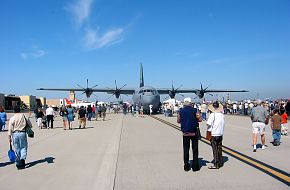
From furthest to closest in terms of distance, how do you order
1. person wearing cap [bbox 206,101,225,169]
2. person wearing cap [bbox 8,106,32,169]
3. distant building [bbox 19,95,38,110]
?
distant building [bbox 19,95,38,110]
person wearing cap [bbox 8,106,32,169]
person wearing cap [bbox 206,101,225,169]

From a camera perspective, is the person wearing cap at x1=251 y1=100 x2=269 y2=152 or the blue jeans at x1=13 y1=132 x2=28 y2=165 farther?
the person wearing cap at x1=251 y1=100 x2=269 y2=152

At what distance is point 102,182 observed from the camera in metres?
6.68

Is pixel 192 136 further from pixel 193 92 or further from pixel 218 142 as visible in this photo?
pixel 193 92

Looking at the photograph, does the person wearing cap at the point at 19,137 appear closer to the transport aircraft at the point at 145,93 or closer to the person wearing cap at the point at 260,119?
the person wearing cap at the point at 260,119

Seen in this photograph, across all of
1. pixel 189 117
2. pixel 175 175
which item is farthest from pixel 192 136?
pixel 175 175

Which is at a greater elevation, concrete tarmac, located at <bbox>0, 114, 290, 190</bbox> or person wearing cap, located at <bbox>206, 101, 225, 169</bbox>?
person wearing cap, located at <bbox>206, 101, 225, 169</bbox>

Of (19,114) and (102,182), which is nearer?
(102,182)

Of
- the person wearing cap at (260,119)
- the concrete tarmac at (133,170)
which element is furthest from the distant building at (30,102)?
the person wearing cap at (260,119)

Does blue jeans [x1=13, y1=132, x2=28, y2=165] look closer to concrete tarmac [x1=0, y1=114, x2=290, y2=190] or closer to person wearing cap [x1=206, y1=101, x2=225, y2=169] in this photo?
concrete tarmac [x1=0, y1=114, x2=290, y2=190]

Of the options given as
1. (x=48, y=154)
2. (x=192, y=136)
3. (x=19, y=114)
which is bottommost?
(x=48, y=154)

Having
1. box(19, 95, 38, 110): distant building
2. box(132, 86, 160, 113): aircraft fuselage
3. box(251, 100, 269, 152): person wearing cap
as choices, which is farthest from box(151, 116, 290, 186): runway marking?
box(19, 95, 38, 110): distant building

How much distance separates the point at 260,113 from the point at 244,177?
174 inches

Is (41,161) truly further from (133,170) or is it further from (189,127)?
(189,127)

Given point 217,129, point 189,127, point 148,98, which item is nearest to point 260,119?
point 217,129
